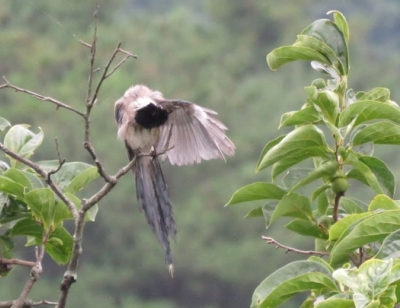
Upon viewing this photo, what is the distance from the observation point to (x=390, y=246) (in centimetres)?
177

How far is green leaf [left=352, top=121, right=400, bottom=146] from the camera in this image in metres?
2.14

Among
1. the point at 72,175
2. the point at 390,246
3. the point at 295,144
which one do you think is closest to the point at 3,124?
the point at 72,175

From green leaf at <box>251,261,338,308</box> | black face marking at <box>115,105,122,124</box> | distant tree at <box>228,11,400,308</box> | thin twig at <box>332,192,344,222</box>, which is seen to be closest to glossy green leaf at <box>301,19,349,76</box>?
distant tree at <box>228,11,400,308</box>

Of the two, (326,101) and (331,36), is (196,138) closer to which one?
(331,36)

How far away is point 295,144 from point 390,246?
440 millimetres

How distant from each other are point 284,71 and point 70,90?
6.87 m

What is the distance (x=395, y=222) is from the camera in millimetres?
1827

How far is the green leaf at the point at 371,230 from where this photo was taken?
1.82 m

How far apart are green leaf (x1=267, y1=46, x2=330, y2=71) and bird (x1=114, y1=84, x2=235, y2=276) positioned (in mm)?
1028

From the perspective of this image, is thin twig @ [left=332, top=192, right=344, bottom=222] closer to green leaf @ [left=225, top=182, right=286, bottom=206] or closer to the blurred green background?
green leaf @ [left=225, top=182, right=286, bottom=206]

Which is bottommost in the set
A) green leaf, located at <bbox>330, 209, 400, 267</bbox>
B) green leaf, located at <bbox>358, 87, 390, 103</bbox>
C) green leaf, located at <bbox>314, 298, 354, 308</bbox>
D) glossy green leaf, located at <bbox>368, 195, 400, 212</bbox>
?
green leaf, located at <bbox>314, 298, 354, 308</bbox>

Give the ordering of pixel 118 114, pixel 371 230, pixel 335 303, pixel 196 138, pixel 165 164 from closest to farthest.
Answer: pixel 335 303
pixel 371 230
pixel 196 138
pixel 118 114
pixel 165 164

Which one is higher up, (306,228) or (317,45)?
(317,45)

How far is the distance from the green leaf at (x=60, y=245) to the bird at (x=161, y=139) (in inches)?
27.9
